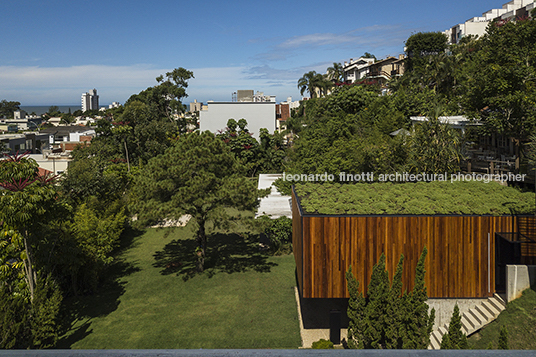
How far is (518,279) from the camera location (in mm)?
9328

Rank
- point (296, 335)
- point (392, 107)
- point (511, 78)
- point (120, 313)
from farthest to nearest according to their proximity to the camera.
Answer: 1. point (392, 107)
2. point (511, 78)
3. point (120, 313)
4. point (296, 335)

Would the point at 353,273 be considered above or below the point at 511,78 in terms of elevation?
below

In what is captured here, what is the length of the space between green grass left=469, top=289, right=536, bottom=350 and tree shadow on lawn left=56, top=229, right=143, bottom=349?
10721mm

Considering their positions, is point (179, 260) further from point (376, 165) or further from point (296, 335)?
point (376, 165)

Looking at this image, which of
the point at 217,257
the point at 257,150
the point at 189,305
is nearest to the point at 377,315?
the point at 189,305

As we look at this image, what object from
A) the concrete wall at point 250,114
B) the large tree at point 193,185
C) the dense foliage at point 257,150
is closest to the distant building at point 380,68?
the concrete wall at point 250,114

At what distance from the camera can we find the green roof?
10.1 m

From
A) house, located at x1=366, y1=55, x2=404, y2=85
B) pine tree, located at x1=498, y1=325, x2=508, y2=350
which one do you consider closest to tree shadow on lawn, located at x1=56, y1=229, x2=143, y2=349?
pine tree, located at x1=498, y1=325, x2=508, y2=350

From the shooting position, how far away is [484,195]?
1116 centimetres

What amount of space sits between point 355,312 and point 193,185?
7780 millimetres

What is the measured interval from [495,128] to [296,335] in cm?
1304

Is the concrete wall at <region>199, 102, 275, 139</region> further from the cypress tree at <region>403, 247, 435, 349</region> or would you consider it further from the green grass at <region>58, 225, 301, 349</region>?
the cypress tree at <region>403, 247, 435, 349</region>

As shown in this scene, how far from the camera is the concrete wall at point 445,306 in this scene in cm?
1008

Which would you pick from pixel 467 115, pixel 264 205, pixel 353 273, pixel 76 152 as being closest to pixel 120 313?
→ pixel 353 273
